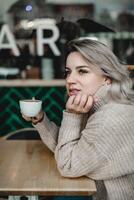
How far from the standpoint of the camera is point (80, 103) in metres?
1.90

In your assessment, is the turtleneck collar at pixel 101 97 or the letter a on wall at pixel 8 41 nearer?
the turtleneck collar at pixel 101 97

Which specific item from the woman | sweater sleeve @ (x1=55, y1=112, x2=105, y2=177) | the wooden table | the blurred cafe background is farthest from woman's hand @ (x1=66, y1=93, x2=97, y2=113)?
the blurred cafe background

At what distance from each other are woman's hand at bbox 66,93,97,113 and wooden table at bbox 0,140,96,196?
0.30 meters

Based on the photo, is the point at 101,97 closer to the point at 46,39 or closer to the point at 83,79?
the point at 83,79

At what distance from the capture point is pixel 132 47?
14.9ft

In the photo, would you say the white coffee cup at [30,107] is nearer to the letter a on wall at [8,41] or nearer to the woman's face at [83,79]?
the woman's face at [83,79]

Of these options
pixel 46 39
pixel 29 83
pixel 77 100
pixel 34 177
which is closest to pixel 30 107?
pixel 77 100

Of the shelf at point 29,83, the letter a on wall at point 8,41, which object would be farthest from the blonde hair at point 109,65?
the letter a on wall at point 8,41

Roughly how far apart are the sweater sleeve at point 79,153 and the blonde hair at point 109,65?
0.88 feet

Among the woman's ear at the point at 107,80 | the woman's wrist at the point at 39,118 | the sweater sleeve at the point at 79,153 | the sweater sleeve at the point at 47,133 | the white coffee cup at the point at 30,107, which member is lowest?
the sweater sleeve at the point at 47,133

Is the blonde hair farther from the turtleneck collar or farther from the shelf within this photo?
the shelf

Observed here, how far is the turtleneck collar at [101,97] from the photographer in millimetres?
1974

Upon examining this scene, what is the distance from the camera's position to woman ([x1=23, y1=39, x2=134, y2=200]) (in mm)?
1766

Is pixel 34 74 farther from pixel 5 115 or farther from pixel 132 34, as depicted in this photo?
pixel 132 34
